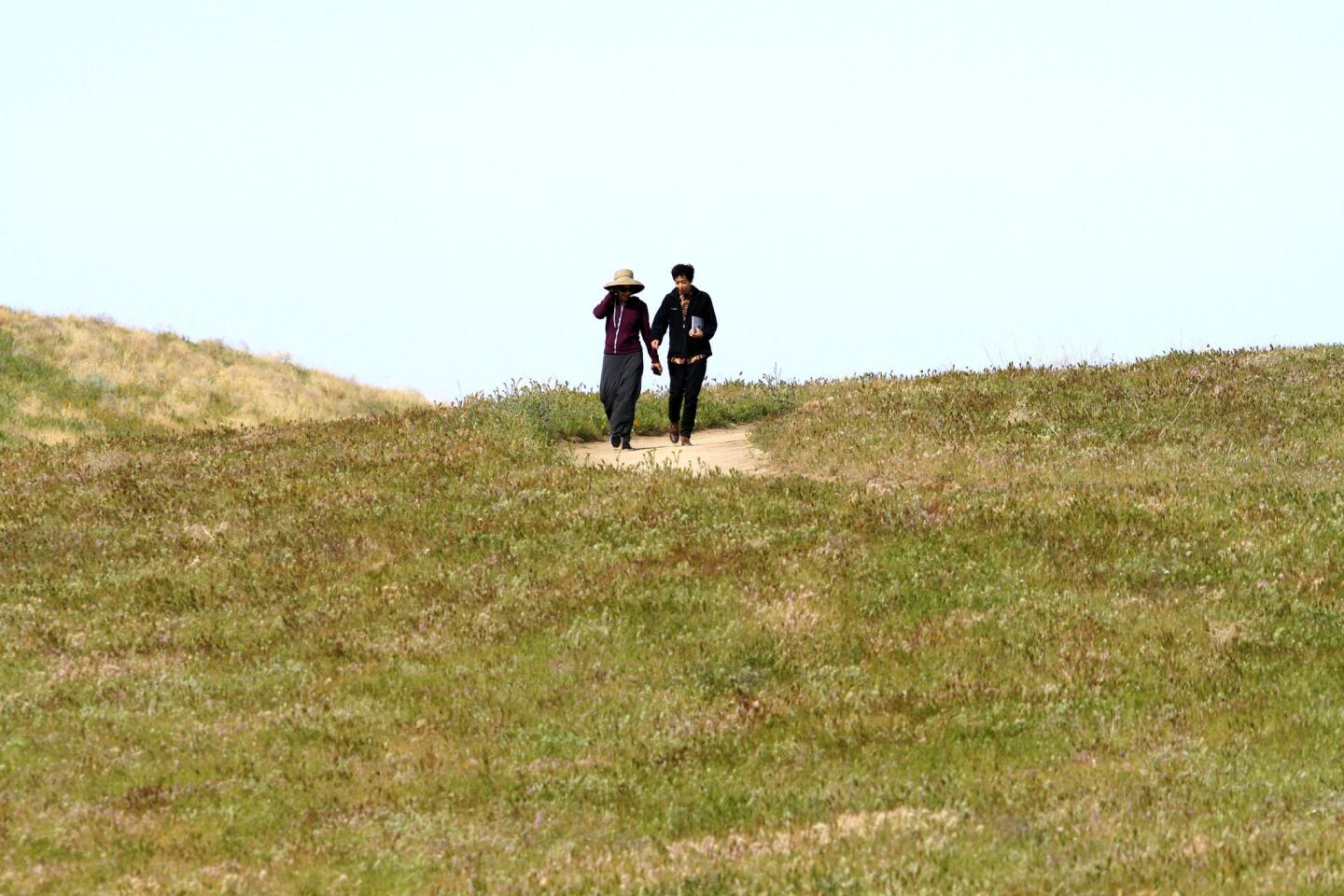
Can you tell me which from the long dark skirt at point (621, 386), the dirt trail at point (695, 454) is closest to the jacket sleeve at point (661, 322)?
the long dark skirt at point (621, 386)

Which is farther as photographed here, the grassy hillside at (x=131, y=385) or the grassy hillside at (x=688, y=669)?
the grassy hillside at (x=131, y=385)

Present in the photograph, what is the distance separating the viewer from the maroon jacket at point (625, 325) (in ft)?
76.3

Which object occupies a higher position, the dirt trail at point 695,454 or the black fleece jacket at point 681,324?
the black fleece jacket at point 681,324

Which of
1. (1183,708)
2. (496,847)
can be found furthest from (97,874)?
(1183,708)

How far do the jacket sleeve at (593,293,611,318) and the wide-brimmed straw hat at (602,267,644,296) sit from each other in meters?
0.25

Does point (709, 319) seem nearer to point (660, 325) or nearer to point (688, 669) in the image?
point (660, 325)

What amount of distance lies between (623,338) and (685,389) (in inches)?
57.2

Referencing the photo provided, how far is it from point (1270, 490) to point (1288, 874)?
10938 millimetres

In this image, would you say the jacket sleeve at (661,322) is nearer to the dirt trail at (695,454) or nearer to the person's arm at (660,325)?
the person's arm at (660,325)

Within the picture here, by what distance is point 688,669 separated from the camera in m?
13.1

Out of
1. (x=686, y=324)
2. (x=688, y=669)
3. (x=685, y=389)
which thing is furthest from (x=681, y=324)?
(x=688, y=669)

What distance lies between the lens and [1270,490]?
18266 millimetres

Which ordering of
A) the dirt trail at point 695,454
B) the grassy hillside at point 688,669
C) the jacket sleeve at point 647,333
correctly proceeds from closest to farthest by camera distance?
the grassy hillside at point 688,669, the dirt trail at point 695,454, the jacket sleeve at point 647,333

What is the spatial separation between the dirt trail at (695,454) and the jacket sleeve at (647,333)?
144cm
